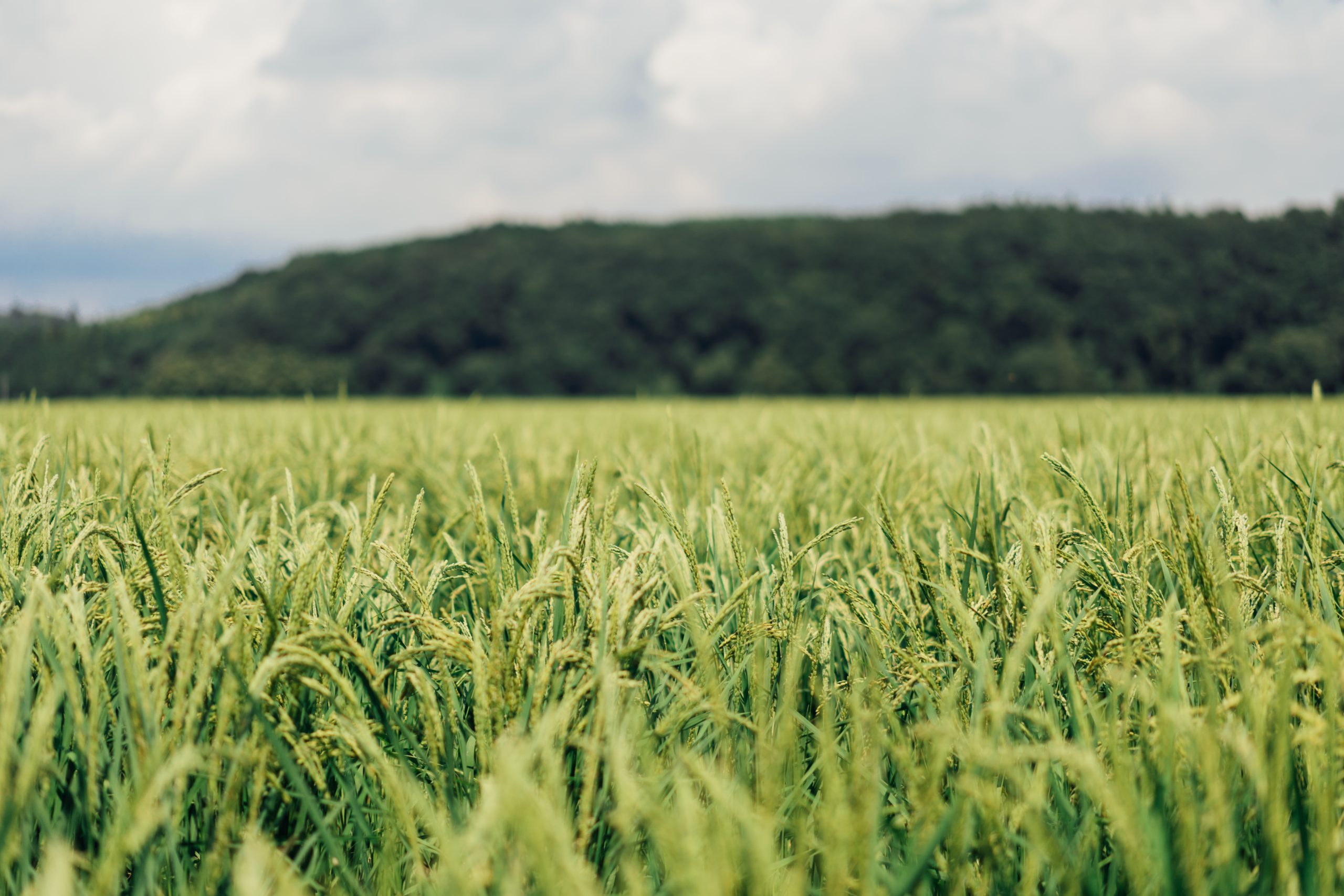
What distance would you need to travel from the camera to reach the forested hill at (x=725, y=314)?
40719 mm

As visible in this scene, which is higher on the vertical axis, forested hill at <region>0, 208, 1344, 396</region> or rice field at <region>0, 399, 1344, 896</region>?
forested hill at <region>0, 208, 1344, 396</region>

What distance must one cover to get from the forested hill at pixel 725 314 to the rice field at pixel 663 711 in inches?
1543

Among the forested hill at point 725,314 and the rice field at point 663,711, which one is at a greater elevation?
the forested hill at point 725,314

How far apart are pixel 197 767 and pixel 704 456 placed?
1846 millimetres

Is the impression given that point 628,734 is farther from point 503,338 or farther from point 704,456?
point 503,338

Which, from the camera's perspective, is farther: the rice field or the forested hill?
the forested hill

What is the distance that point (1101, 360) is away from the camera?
4244cm

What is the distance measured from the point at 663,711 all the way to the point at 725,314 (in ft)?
161

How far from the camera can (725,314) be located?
49125 millimetres

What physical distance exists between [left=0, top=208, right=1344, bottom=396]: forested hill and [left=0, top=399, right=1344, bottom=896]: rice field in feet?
129

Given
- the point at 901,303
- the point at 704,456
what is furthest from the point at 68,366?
the point at 901,303

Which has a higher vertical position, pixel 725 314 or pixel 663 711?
pixel 725 314

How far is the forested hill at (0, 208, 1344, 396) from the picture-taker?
4072 centimetres

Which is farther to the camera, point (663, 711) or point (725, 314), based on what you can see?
point (725, 314)
